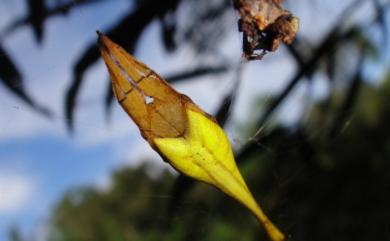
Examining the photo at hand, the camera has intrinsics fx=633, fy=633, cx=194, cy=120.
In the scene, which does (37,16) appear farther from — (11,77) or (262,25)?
(262,25)

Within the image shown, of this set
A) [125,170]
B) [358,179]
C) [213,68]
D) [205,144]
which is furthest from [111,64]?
[125,170]

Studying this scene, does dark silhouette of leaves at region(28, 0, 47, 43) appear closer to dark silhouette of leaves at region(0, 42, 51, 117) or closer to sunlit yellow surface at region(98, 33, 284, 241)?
dark silhouette of leaves at region(0, 42, 51, 117)

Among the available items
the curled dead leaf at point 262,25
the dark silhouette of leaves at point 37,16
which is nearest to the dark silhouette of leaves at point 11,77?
the dark silhouette of leaves at point 37,16

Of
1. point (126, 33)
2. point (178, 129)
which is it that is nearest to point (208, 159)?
point (178, 129)

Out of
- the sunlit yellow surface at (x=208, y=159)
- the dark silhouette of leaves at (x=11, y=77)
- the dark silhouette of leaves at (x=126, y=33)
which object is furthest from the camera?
the dark silhouette of leaves at (x=126, y=33)

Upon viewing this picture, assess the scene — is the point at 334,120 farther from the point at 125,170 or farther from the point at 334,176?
the point at 125,170

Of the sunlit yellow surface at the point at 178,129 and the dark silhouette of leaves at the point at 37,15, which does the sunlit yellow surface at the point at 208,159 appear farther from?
the dark silhouette of leaves at the point at 37,15

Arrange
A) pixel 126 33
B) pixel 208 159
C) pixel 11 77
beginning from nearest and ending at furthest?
pixel 208 159 → pixel 11 77 → pixel 126 33
